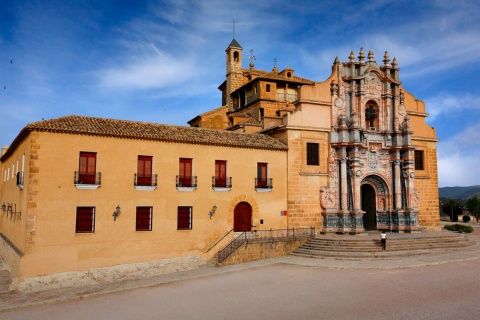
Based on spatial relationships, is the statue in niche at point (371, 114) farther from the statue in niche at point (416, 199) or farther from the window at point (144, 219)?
the window at point (144, 219)

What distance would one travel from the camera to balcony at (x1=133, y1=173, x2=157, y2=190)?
21.4 m

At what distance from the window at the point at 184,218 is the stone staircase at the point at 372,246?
6.55 meters

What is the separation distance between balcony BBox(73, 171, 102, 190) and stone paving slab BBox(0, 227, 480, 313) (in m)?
4.83

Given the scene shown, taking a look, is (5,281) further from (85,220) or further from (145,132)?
(145,132)

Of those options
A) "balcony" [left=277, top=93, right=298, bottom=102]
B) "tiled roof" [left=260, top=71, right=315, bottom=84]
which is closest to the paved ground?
"balcony" [left=277, top=93, right=298, bottom=102]

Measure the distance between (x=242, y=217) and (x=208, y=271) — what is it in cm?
491

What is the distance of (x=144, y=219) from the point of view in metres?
21.5

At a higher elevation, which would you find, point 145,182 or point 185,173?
point 185,173

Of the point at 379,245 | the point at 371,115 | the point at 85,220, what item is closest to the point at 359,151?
the point at 371,115

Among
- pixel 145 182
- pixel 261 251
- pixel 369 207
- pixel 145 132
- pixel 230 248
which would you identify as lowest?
pixel 261 251

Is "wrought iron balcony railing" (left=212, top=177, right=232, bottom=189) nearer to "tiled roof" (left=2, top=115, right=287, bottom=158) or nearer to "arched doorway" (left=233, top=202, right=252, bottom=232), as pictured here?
"arched doorway" (left=233, top=202, right=252, bottom=232)

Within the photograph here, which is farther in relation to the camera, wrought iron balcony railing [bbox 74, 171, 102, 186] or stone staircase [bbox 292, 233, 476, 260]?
stone staircase [bbox 292, 233, 476, 260]

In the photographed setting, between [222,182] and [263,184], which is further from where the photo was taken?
[263,184]

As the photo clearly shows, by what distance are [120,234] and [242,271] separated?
6.60 metres
